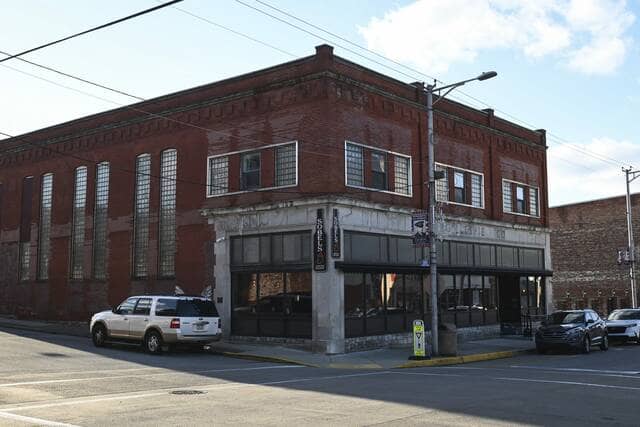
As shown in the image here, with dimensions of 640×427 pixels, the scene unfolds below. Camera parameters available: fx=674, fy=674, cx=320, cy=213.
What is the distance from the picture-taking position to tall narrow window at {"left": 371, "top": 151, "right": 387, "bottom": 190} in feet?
85.5

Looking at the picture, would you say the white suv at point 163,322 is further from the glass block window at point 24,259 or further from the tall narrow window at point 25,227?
the tall narrow window at point 25,227

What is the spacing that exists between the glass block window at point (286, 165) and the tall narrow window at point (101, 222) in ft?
35.9

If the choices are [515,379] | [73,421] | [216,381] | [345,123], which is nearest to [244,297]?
[345,123]


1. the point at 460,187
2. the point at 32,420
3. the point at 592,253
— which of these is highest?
the point at 460,187

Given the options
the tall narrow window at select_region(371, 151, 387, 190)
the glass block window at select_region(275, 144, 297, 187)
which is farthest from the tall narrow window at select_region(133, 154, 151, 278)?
the tall narrow window at select_region(371, 151, 387, 190)

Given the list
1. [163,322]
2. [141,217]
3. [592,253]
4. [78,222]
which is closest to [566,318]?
[163,322]

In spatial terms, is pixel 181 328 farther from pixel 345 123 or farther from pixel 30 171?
pixel 30 171

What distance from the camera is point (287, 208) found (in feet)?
80.7

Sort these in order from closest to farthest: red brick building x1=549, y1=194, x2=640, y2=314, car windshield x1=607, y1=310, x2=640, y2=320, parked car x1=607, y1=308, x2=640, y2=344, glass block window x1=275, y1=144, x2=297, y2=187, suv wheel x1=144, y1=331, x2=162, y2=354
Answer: suv wheel x1=144, y1=331, x2=162, y2=354, glass block window x1=275, y1=144, x2=297, y2=187, parked car x1=607, y1=308, x2=640, y2=344, car windshield x1=607, y1=310, x2=640, y2=320, red brick building x1=549, y1=194, x2=640, y2=314

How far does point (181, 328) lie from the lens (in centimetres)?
2153

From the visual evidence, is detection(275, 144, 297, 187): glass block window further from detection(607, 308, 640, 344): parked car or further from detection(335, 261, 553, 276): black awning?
detection(607, 308, 640, 344): parked car

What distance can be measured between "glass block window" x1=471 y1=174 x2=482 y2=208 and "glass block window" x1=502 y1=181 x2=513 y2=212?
2411 mm

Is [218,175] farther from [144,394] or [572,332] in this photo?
[144,394]

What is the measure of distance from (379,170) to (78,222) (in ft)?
53.1
